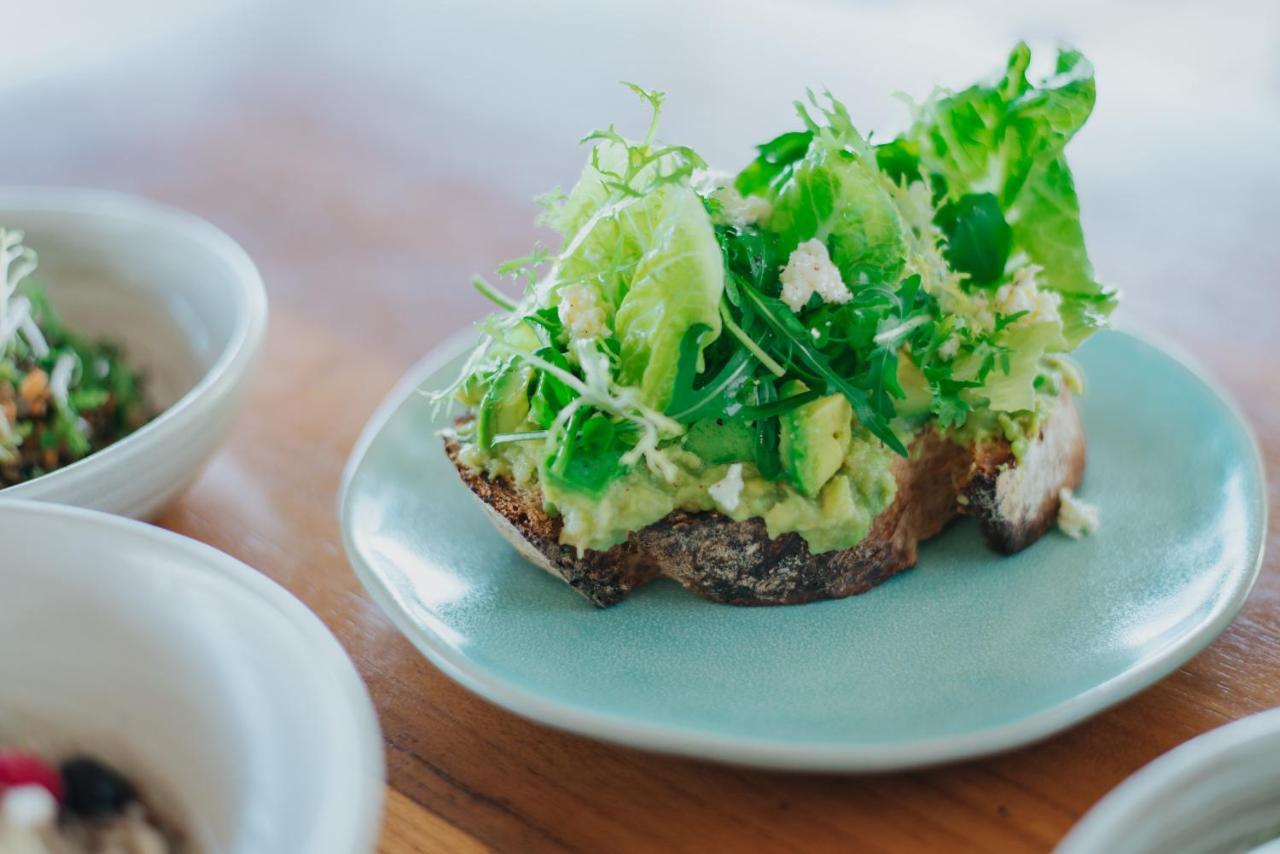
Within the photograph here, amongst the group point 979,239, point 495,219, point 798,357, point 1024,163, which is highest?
point 1024,163

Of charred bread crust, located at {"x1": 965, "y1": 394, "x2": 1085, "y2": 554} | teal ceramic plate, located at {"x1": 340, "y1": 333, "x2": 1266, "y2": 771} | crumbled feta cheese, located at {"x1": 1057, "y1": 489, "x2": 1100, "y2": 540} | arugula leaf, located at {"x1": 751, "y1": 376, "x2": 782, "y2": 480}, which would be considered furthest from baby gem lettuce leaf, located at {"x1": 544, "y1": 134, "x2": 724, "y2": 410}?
crumbled feta cheese, located at {"x1": 1057, "y1": 489, "x2": 1100, "y2": 540}

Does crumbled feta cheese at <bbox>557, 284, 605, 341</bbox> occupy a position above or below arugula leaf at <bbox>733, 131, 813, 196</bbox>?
below

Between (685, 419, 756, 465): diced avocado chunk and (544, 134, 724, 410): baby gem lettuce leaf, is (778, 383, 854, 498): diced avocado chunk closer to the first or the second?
(685, 419, 756, 465): diced avocado chunk

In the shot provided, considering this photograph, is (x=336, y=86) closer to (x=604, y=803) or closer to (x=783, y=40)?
(x=783, y=40)

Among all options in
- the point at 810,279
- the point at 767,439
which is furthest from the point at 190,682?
the point at 810,279

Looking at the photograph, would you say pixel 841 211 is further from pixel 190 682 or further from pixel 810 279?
pixel 190 682

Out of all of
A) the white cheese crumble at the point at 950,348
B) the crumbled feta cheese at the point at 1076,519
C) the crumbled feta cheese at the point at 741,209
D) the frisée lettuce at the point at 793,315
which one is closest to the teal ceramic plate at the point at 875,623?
the crumbled feta cheese at the point at 1076,519

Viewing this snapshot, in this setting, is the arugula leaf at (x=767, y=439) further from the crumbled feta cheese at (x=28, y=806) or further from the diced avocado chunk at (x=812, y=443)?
the crumbled feta cheese at (x=28, y=806)

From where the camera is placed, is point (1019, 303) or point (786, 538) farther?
point (1019, 303)
